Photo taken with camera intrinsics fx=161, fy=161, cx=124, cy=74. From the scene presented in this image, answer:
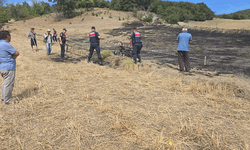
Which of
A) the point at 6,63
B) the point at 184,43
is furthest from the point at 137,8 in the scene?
the point at 6,63

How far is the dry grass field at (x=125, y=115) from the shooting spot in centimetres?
308

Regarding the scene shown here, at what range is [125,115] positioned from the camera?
396cm

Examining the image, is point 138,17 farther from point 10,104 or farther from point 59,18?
point 10,104

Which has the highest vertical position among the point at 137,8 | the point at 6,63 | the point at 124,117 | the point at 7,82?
the point at 137,8

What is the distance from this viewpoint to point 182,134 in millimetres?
3295

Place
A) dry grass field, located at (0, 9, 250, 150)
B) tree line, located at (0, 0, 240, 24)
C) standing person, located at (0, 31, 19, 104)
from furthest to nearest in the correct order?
tree line, located at (0, 0, 240, 24) → standing person, located at (0, 31, 19, 104) → dry grass field, located at (0, 9, 250, 150)

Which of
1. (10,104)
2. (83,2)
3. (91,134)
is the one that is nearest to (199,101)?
(91,134)

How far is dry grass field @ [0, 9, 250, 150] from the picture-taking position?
3.08 meters

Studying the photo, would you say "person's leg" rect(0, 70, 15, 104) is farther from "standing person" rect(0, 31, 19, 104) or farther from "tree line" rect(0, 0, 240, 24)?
"tree line" rect(0, 0, 240, 24)

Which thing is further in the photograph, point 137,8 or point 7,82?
point 137,8

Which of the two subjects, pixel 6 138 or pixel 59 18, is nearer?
pixel 6 138

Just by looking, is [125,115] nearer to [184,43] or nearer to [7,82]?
[7,82]

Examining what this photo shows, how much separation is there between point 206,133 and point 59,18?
51430 mm

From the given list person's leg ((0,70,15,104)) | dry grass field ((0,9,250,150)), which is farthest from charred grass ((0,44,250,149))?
person's leg ((0,70,15,104))
